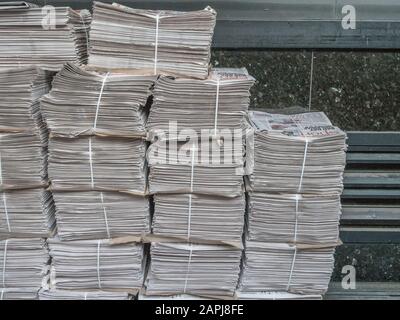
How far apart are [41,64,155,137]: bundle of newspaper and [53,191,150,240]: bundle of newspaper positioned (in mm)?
392

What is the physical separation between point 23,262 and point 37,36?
136 cm

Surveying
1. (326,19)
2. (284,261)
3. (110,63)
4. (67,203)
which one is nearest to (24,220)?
(67,203)

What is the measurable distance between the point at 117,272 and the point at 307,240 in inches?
46.1

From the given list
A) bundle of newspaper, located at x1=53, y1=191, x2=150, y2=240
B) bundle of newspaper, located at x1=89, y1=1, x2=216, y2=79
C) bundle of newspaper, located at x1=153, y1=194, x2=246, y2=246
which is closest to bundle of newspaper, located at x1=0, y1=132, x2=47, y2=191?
bundle of newspaper, located at x1=53, y1=191, x2=150, y2=240

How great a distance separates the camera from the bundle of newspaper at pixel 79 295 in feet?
10.5

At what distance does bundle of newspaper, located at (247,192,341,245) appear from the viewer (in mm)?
3111

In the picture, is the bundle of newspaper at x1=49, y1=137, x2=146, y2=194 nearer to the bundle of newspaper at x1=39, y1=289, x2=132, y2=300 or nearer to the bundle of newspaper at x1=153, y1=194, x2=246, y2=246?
the bundle of newspaper at x1=153, y1=194, x2=246, y2=246

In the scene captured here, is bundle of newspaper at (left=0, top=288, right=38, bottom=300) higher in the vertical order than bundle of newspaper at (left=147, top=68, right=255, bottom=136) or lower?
lower

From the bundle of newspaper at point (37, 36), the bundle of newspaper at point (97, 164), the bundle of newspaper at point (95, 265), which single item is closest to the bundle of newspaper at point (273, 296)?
the bundle of newspaper at point (95, 265)

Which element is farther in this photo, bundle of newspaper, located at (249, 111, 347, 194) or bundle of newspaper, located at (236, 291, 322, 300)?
bundle of newspaper, located at (236, 291, 322, 300)

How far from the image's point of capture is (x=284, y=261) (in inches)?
127

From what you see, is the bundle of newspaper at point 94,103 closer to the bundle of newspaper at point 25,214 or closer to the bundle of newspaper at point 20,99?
the bundle of newspaper at point 20,99

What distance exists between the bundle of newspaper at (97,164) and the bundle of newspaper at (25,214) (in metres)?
0.17
